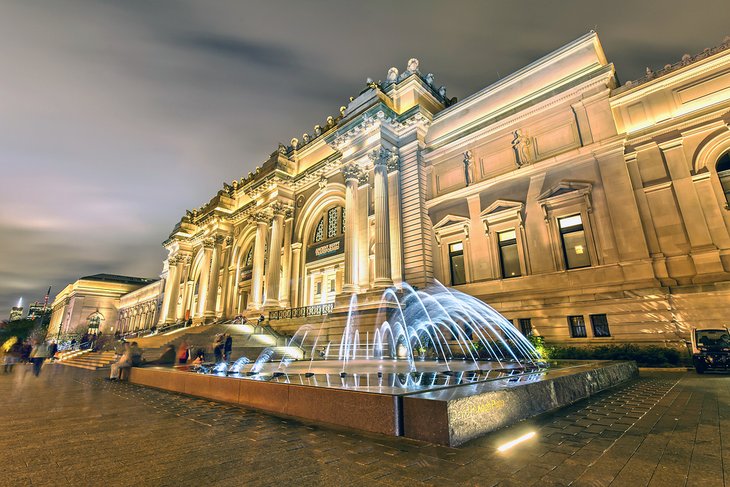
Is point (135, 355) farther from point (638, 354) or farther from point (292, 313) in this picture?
point (638, 354)

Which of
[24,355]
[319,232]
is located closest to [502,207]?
[319,232]

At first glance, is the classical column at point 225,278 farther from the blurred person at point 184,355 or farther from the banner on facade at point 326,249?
the blurred person at point 184,355

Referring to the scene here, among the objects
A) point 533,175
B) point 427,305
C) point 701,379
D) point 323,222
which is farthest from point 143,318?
point 701,379

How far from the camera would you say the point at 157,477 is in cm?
313

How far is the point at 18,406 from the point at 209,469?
785 centimetres

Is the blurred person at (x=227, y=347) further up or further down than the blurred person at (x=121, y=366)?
further up

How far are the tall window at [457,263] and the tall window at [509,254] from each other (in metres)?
2.34

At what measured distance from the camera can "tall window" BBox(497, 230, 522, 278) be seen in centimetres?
1806

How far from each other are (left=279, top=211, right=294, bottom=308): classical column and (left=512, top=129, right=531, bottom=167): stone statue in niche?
829 inches

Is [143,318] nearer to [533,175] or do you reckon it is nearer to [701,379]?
[533,175]

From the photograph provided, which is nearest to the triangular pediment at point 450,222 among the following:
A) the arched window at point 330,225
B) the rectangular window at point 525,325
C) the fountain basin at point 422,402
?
the rectangular window at point 525,325

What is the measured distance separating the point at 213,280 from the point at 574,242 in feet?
118

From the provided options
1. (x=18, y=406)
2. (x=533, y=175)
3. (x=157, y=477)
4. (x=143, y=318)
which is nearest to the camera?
(x=157, y=477)

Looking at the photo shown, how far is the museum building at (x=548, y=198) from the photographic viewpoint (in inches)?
540
